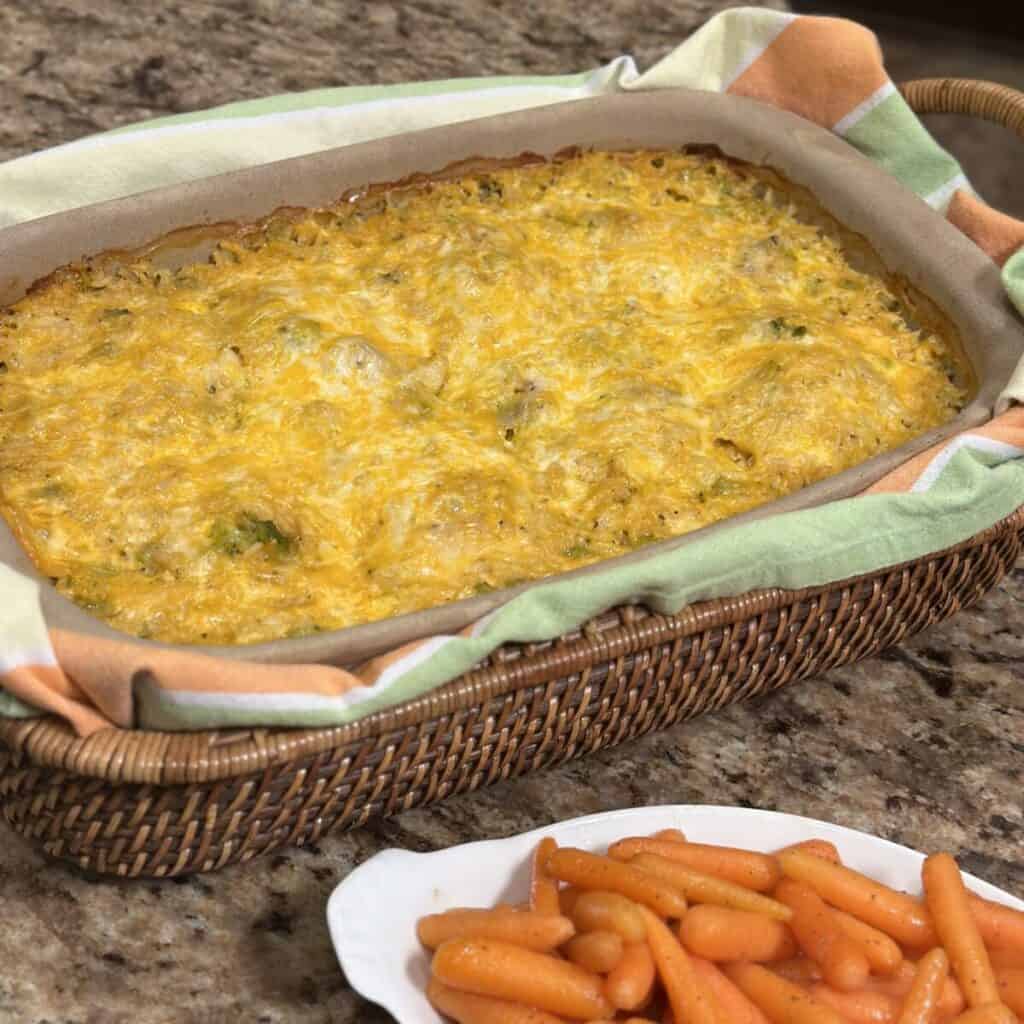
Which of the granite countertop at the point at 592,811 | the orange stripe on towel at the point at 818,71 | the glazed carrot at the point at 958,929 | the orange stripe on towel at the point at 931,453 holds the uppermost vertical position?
the orange stripe on towel at the point at 818,71

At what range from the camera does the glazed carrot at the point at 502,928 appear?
176 cm

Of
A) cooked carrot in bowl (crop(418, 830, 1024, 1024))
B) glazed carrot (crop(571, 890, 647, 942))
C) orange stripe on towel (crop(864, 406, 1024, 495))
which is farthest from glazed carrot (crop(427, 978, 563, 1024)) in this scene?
orange stripe on towel (crop(864, 406, 1024, 495))

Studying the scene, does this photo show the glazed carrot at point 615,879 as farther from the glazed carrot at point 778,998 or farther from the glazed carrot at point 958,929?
the glazed carrot at point 958,929

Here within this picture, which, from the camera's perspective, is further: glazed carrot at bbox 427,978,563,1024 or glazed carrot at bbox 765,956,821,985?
glazed carrot at bbox 765,956,821,985

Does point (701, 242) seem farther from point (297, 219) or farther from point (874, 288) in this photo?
point (297, 219)

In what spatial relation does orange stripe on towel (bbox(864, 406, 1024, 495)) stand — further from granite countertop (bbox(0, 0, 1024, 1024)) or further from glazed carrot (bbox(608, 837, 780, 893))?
glazed carrot (bbox(608, 837, 780, 893))

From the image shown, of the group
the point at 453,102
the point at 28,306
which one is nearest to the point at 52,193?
the point at 28,306

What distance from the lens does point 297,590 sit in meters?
2.13

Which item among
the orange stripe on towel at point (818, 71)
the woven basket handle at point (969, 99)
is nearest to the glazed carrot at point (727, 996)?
the woven basket handle at point (969, 99)

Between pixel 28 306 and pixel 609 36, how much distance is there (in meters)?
2.09

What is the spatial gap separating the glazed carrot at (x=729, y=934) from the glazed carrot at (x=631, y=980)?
0.24ft

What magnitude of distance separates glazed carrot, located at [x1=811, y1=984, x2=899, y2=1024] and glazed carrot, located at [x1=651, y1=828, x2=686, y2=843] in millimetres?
259

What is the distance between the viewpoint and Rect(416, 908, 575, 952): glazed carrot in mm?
1758

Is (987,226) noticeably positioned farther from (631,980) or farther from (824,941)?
(631,980)
